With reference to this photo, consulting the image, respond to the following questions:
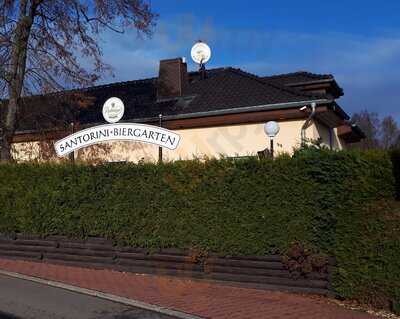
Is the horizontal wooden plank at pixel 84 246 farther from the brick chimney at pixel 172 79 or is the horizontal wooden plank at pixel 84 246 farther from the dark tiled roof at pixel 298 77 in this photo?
the dark tiled roof at pixel 298 77

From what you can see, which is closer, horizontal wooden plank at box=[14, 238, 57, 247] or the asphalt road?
the asphalt road

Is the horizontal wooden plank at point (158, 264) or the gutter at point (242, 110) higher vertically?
the gutter at point (242, 110)

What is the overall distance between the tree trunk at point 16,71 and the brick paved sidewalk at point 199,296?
687 cm

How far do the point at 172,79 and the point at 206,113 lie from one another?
13.8 feet

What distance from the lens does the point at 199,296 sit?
9.73 m

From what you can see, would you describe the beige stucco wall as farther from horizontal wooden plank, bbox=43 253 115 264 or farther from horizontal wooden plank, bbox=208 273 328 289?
horizontal wooden plank, bbox=208 273 328 289

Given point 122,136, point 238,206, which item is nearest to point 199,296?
point 238,206

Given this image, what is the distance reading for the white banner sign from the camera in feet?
44.8

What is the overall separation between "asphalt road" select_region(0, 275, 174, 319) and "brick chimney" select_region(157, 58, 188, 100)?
1193cm

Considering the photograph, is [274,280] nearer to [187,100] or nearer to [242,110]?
[242,110]

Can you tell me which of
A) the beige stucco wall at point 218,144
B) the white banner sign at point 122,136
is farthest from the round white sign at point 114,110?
the beige stucco wall at point 218,144

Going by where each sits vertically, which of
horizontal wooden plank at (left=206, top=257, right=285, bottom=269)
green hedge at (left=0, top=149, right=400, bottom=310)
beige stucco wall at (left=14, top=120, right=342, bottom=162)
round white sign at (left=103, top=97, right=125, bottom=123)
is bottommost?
horizontal wooden plank at (left=206, top=257, right=285, bottom=269)

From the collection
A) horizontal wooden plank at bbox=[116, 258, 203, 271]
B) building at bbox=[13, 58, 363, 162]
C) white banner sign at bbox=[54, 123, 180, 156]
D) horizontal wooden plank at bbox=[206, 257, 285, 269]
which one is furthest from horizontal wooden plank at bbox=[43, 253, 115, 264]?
building at bbox=[13, 58, 363, 162]

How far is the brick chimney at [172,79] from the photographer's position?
21297mm
